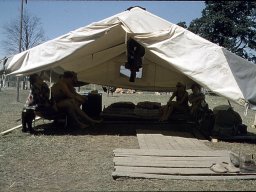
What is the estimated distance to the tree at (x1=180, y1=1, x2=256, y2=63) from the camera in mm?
45281

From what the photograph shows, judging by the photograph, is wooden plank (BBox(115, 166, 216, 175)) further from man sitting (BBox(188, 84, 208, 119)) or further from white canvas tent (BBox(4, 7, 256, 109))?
man sitting (BBox(188, 84, 208, 119))

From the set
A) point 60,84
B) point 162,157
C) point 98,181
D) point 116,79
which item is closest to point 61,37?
point 60,84

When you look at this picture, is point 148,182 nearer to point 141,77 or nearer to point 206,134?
point 206,134

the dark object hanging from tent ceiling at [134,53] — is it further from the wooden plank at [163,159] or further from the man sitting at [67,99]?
the wooden plank at [163,159]

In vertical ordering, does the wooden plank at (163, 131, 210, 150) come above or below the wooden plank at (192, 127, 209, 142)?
above

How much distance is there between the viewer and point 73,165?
630 centimetres

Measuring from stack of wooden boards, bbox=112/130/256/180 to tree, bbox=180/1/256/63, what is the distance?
38.5 m

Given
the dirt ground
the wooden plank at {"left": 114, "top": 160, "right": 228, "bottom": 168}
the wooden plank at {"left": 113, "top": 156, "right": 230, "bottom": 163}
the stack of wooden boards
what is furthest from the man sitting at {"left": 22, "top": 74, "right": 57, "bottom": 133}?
the wooden plank at {"left": 114, "top": 160, "right": 228, "bottom": 168}

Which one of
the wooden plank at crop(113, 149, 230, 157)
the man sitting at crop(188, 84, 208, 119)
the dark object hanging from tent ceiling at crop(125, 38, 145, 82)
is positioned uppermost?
the dark object hanging from tent ceiling at crop(125, 38, 145, 82)

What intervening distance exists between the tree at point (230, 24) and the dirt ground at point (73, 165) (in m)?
38.2

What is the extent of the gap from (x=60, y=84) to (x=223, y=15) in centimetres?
3877

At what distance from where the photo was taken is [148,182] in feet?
17.7

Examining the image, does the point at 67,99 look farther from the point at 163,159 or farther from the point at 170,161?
the point at 170,161

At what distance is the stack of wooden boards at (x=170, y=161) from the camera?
571 cm
